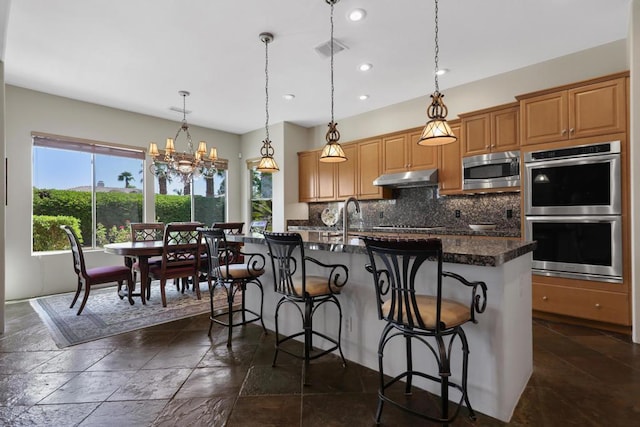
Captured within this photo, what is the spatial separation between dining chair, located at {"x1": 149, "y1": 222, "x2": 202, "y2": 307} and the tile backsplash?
274cm

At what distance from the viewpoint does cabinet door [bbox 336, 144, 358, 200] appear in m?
5.47

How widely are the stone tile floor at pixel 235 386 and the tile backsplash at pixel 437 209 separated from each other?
1.66 m

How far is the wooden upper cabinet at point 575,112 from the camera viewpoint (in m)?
2.97

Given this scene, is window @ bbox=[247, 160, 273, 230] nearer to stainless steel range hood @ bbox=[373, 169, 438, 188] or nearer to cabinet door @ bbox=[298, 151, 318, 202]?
cabinet door @ bbox=[298, 151, 318, 202]

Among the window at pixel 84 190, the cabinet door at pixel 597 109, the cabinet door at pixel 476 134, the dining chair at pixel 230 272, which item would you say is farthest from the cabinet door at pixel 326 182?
the cabinet door at pixel 597 109

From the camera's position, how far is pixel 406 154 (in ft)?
15.8

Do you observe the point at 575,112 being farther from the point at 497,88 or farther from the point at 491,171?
the point at 497,88

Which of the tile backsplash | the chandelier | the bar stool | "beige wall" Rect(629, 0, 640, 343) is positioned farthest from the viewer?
the chandelier

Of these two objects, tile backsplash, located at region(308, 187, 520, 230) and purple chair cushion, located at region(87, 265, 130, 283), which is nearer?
purple chair cushion, located at region(87, 265, 130, 283)

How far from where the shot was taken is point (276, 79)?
421 cm

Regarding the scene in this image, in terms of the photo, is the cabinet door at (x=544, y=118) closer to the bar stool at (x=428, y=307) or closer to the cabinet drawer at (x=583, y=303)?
the cabinet drawer at (x=583, y=303)

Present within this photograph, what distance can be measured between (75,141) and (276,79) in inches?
132

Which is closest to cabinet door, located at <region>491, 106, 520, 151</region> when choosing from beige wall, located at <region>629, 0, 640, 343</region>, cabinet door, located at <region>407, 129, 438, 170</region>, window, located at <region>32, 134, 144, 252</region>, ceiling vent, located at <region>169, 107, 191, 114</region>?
cabinet door, located at <region>407, 129, 438, 170</region>

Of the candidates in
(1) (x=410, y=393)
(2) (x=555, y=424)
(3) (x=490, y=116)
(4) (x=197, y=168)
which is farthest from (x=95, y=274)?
(3) (x=490, y=116)
